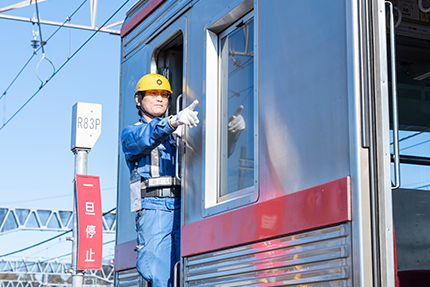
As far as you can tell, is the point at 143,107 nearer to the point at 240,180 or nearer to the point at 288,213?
the point at 240,180

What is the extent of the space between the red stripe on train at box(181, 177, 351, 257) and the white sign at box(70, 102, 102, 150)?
4020mm

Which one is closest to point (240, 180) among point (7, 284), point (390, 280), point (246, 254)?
point (246, 254)

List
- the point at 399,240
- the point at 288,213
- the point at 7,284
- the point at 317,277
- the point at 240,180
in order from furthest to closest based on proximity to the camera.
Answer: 1. the point at 7,284
2. the point at 399,240
3. the point at 240,180
4. the point at 288,213
5. the point at 317,277

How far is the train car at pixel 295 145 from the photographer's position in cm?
256

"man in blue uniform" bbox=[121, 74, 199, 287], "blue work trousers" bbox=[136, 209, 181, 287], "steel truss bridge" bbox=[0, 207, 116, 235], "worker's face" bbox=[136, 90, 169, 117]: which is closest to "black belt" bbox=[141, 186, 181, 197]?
"man in blue uniform" bbox=[121, 74, 199, 287]

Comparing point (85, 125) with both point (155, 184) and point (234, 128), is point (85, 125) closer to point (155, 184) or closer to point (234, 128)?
point (155, 184)

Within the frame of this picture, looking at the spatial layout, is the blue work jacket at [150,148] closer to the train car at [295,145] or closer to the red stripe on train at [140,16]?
the train car at [295,145]

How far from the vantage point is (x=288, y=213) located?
2.90 metres

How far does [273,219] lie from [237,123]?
0.85m

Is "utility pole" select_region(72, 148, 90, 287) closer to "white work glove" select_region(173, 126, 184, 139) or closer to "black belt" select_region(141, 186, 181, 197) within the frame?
"black belt" select_region(141, 186, 181, 197)

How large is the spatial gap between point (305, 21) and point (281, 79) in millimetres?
299

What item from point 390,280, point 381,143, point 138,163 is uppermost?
point 138,163

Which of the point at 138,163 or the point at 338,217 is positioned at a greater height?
the point at 138,163

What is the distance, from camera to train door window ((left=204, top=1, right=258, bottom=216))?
3.56m
